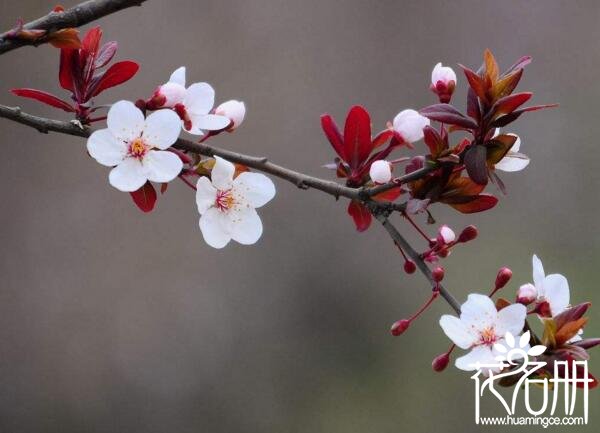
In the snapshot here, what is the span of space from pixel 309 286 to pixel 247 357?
31cm

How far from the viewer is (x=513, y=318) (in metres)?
0.60

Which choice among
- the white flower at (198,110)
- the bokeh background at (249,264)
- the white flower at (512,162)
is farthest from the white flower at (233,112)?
the bokeh background at (249,264)

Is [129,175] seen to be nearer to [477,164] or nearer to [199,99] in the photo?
[199,99]

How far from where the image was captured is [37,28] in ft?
1.99

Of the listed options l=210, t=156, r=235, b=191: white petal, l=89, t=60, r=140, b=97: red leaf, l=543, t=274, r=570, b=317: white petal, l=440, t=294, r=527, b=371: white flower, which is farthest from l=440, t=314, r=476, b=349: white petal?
l=89, t=60, r=140, b=97: red leaf

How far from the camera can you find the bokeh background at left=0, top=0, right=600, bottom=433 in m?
2.44

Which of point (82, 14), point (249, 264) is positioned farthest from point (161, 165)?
point (249, 264)

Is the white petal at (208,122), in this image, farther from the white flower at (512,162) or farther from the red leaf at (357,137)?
the white flower at (512,162)

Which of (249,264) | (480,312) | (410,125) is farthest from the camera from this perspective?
(249,264)

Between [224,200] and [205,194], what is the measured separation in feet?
0.06

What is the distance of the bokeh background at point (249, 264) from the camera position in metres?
2.44

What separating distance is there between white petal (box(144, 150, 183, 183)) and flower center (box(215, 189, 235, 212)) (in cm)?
5

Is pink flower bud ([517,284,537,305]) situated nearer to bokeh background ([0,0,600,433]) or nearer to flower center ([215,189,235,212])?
flower center ([215,189,235,212])

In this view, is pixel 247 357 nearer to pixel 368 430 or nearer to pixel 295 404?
pixel 295 404
